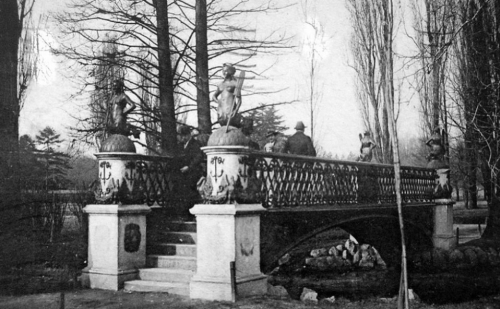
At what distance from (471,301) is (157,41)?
10.8 m

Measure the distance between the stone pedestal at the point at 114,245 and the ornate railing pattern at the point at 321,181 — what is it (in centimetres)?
277

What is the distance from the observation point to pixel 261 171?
11.5 m

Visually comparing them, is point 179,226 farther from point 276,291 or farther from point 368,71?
point 368,71

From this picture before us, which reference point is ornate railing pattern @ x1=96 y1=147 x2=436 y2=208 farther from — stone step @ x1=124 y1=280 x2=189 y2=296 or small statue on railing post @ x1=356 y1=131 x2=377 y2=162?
small statue on railing post @ x1=356 y1=131 x2=377 y2=162

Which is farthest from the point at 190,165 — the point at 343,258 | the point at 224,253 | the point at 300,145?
the point at 343,258

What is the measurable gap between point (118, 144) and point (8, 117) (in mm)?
5497

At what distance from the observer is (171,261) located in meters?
12.0

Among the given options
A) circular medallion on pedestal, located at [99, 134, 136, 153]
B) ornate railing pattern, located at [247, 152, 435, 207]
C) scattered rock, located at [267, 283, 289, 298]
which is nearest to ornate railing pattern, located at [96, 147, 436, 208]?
ornate railing pattern, located at [247, 152, 435, 207]

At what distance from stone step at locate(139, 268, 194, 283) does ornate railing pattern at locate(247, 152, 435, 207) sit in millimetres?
2102

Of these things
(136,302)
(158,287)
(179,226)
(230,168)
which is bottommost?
(136,302)

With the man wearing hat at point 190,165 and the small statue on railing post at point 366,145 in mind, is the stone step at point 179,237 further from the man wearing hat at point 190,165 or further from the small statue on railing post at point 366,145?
the small statue on railing post at point 366,145

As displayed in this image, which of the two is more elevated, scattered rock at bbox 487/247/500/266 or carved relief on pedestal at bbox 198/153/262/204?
carved relief on pedestal at bbox 198/153/262/204

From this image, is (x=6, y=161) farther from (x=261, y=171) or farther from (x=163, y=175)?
(x=261, y=171)

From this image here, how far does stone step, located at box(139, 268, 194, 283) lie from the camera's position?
37.0 feet
